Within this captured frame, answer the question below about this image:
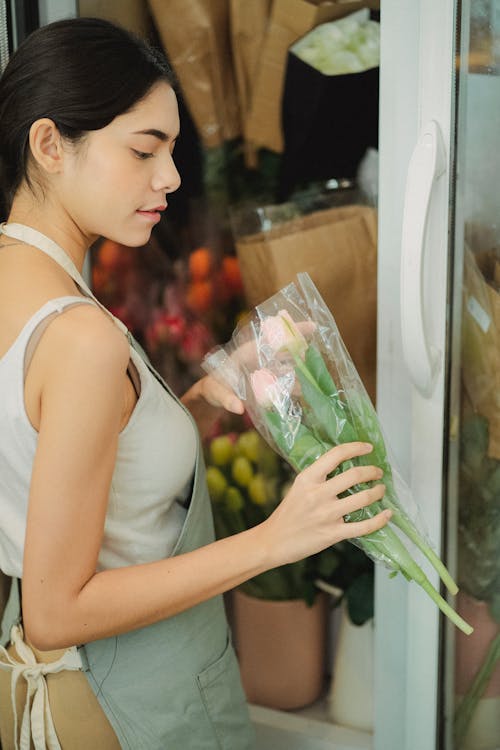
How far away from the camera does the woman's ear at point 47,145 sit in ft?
3.33

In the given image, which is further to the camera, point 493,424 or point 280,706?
point 280,706

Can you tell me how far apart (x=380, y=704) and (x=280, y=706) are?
392 millimetres

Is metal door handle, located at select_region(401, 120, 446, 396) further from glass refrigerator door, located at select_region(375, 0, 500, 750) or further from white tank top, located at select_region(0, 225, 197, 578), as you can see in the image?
white tank top, located at select_region(0, 225, 197, 578)

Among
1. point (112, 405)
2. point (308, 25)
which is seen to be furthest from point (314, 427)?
point (308, 25)

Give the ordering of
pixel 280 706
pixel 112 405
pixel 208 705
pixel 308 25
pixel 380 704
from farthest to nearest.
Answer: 1. pixel 280 706
2. pixel 308 25
3. pixel 380 704
4. pixel 208 705
5. pixel 112 405

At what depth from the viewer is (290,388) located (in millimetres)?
1029

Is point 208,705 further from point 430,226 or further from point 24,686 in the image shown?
point 430,226

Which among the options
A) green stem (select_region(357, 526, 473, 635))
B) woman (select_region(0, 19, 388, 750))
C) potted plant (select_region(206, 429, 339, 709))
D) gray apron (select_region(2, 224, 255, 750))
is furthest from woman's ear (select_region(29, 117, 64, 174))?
potted plant (select_region(206, 429, 339, 709))

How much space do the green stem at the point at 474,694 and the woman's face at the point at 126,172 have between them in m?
0.96

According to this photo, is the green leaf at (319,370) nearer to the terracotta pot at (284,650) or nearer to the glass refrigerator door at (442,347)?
the glass refrigerator door at (442,347)

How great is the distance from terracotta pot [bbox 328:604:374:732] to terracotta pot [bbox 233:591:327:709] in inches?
2.9

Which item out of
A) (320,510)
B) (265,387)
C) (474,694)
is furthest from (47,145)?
(474,694)

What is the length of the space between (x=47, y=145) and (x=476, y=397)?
0.81 meters

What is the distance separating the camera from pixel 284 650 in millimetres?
1911
